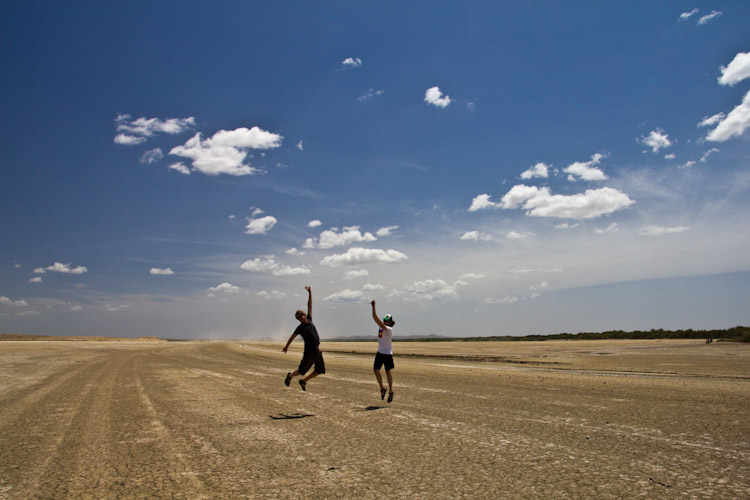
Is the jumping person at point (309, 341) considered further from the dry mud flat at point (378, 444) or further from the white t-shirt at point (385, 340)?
the white t-shirt at point (385, 340)

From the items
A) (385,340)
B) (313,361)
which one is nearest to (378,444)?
(385,340)

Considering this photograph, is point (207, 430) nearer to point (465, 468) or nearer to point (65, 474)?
point (65, 474)

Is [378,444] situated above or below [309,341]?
below

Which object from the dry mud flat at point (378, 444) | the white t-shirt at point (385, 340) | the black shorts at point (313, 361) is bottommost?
the dry mud flat at point (378, 444)

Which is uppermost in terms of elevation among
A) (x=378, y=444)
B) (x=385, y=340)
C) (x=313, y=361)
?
(x=385, y=340)

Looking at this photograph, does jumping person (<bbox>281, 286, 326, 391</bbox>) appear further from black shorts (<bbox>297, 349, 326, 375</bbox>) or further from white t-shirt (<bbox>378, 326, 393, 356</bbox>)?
white t-shirt (<bbox>378, 326, 393, 356</bbox>)

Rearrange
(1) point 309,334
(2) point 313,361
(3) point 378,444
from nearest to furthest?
(3) point 378,444 → (1) point 309,334 → (2) point 313,361

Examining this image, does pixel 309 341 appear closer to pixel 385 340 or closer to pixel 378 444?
pixel 385 340

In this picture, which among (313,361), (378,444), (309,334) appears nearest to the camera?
(378,444)

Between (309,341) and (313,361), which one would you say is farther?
(313,361)

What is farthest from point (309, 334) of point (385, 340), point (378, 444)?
point (378, 444)

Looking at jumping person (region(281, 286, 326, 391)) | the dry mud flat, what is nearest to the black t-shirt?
jumping person (region(281, 286, 326, 391))

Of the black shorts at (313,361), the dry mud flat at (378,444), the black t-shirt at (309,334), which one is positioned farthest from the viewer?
the black shorts at (313,361)

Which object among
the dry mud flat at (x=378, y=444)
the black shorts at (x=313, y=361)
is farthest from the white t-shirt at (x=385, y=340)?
the black shorts at (x=313, y=361)
